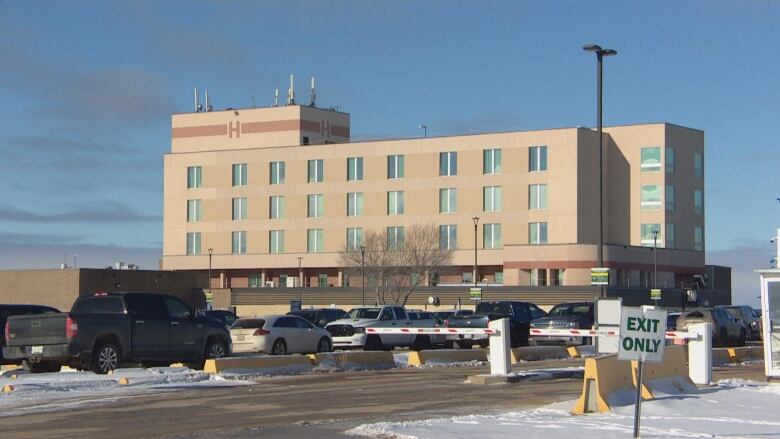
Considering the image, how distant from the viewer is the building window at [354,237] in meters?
98.2

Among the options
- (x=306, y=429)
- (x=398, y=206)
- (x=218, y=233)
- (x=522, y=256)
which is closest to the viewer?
(x=306, y=429)

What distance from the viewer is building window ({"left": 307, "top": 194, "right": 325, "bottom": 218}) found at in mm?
100500

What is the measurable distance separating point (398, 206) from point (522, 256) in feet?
38.9

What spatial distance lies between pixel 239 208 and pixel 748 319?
60749 mm

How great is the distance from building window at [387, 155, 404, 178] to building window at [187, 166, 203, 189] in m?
17.5

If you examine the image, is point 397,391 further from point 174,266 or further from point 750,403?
point 174,266

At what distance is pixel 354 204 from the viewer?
9950cm

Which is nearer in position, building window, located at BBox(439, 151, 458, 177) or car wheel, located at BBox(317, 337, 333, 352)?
car wheel, located at BBox(317, 337, 333, 352)

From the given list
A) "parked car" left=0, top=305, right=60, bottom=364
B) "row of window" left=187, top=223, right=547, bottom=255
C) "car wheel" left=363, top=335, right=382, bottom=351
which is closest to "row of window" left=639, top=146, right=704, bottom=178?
"row of window" left=187, top=223, right=547, bottom=255

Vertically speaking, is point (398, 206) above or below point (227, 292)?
above

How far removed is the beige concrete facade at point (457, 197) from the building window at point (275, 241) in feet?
1.06

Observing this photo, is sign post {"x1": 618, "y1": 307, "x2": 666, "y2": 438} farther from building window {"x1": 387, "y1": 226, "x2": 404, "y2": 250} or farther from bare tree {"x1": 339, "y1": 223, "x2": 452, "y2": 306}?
building window {"x1": 387, "y1": 226, "x2": 404, "y2": 250}

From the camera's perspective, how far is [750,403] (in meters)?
20.4

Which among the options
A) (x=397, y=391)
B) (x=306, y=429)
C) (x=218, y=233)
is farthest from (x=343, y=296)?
(x=306, y=429)
